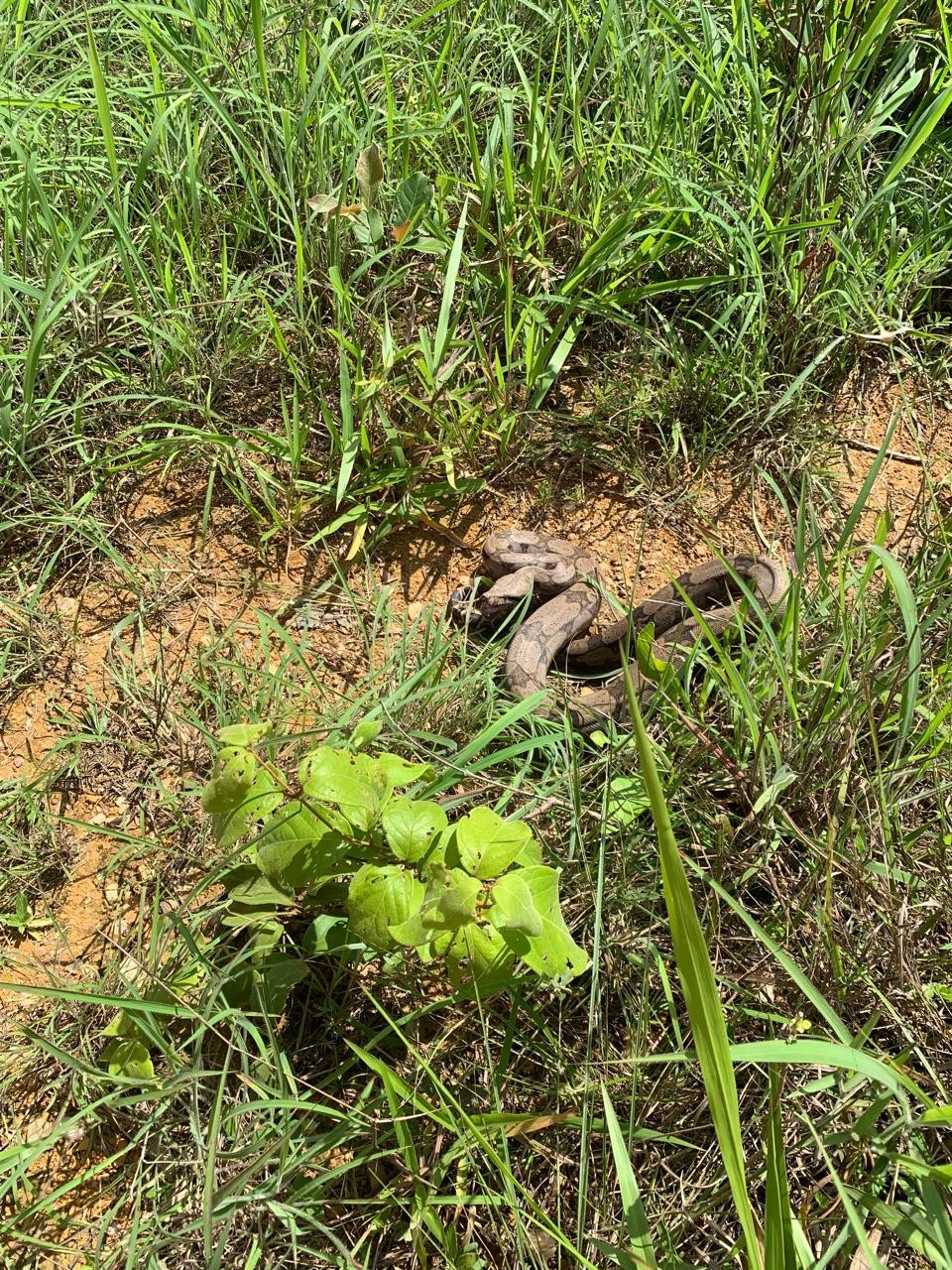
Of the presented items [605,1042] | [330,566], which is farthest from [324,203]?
[605,1042]

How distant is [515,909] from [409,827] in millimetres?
343

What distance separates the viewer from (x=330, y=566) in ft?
13.0

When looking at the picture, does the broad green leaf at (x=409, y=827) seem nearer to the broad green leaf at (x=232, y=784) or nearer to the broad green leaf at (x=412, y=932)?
the broad green leaf at (x=412, y=932)

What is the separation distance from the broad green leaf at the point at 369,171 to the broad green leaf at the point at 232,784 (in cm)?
239

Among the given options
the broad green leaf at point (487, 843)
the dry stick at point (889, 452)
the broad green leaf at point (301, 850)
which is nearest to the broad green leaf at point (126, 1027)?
the broad green leaf at point (301, 850)

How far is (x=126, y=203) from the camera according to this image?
4055 mm

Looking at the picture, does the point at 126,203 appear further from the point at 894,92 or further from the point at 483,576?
the point at 894,92

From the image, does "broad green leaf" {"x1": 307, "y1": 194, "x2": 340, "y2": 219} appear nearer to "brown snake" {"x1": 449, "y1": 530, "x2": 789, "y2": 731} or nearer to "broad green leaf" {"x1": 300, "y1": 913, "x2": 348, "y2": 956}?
"brown snake" {"x1": 449, "y1": 530, "x2": 789, "y2": 731}

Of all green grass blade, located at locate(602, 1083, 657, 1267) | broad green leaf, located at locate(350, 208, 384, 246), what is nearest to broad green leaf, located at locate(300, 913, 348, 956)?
green grass blade, located at locate(602, 1083, 657, 1267)

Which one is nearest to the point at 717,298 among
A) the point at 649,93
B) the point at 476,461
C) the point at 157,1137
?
the point at 649,93

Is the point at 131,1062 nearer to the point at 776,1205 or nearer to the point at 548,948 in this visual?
the point at 548,948

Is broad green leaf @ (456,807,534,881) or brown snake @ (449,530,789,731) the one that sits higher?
broad green leaf @ (456,807,534,881)

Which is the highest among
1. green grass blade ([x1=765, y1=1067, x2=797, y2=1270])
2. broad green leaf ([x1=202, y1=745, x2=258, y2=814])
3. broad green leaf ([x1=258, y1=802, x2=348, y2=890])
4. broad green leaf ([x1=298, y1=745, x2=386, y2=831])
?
broad green leaf ([x1=202, y1=745, x2=258, y2=814])

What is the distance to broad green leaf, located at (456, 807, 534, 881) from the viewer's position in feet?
7.30
